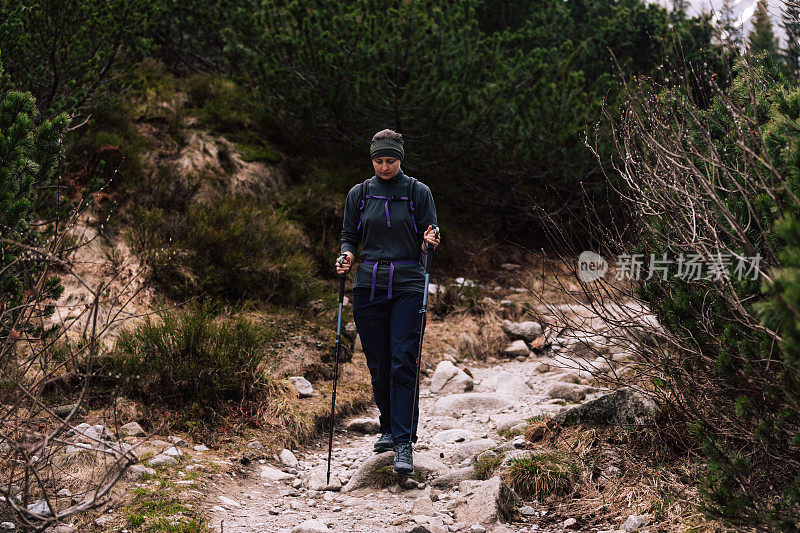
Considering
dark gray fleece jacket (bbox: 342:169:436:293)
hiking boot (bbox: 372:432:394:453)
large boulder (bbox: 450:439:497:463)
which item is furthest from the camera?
large boulder (bbox: 450:439:497:463)

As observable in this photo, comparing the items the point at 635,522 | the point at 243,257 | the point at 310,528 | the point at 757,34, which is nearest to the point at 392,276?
the point at 310,528

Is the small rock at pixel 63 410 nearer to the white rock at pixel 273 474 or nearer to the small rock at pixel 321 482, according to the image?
the white rock at pixel 273 474

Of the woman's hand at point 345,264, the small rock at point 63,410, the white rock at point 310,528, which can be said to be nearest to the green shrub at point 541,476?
the white rock at point 310,528

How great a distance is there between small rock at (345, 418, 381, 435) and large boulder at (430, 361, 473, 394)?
118 centimetres

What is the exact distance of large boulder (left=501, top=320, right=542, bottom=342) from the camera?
8117 mm

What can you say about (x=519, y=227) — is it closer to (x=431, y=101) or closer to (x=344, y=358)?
(x=431, y=101)

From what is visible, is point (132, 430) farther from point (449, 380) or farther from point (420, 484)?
point (449, 380)

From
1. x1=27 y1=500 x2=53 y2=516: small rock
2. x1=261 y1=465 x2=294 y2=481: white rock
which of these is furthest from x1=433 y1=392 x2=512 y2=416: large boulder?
x1=27 y1=500 x2=53 y2=516: small rock

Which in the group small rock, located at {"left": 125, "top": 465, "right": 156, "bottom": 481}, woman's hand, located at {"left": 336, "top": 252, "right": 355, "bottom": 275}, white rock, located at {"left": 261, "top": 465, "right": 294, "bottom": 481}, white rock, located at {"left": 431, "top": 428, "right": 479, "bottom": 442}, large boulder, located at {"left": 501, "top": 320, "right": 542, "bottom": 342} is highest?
woman's hand, located at {"left": 336, "top": 252, "right": 355, "bottom": 275}

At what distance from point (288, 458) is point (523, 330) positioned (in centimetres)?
441

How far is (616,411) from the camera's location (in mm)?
4125

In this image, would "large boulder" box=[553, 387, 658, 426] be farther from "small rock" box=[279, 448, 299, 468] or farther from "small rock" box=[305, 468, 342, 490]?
"small rock" box=[279, 448, 299, 468]

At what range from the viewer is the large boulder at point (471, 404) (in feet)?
18.9

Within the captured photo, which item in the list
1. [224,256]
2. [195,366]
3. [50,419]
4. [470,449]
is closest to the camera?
[50,419]
